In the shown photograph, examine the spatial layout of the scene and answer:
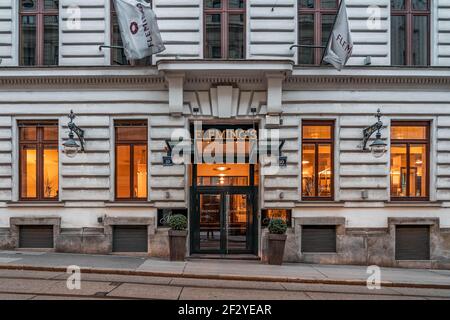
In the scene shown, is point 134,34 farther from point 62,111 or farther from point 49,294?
point 49,294

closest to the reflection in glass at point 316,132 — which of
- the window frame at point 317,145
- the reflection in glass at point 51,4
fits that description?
the window frame at point 317,145

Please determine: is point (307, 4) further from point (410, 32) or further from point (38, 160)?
point (38, 160)

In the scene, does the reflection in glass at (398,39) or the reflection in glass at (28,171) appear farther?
the reflection in glass at (398,39)

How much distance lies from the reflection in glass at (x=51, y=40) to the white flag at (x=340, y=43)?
10130mm

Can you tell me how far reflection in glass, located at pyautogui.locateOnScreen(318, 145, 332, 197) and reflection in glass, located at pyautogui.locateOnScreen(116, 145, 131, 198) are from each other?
24.0 feet

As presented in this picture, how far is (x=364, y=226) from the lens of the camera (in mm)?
14562

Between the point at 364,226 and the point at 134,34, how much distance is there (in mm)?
10734

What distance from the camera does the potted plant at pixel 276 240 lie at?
1333cm

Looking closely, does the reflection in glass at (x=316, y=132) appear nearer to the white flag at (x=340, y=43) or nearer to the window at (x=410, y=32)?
the white flag at (x=340, y=43)

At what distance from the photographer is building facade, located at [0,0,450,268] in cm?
1445

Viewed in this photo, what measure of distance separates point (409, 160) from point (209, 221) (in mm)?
8109

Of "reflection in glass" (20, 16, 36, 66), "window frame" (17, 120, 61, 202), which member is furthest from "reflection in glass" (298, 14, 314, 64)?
"reflection in glass" (20, 16, 36, 66)
